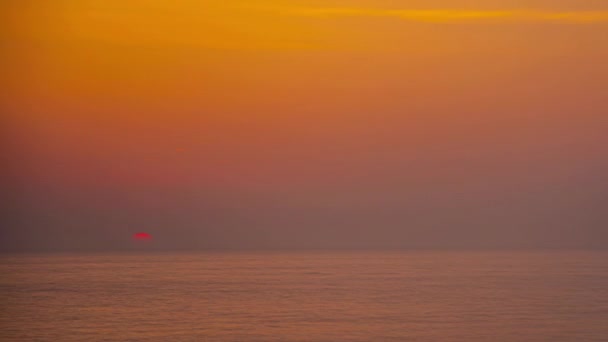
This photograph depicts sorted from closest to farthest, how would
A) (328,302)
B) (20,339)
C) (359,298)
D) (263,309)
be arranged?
(20,339), (263,309), (328,302), (359,298)

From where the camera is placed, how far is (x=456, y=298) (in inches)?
2756

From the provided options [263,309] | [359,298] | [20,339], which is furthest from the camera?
[359,298]

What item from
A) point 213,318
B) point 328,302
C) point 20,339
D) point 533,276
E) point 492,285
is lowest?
point 20,339

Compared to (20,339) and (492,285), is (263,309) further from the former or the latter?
(492,285)

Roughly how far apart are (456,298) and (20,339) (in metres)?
39.7

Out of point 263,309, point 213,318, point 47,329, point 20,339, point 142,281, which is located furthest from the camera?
point 142,281

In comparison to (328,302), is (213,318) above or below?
below

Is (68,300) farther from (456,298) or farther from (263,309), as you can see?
(456,298)

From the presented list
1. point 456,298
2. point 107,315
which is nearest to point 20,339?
point 107,315

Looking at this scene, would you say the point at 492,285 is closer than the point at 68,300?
No

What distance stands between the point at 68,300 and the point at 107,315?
1639 cm

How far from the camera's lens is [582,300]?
67938 millimetres

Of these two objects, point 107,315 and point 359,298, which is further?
point 359,298

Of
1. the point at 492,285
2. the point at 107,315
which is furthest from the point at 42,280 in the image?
the point at 492,285
